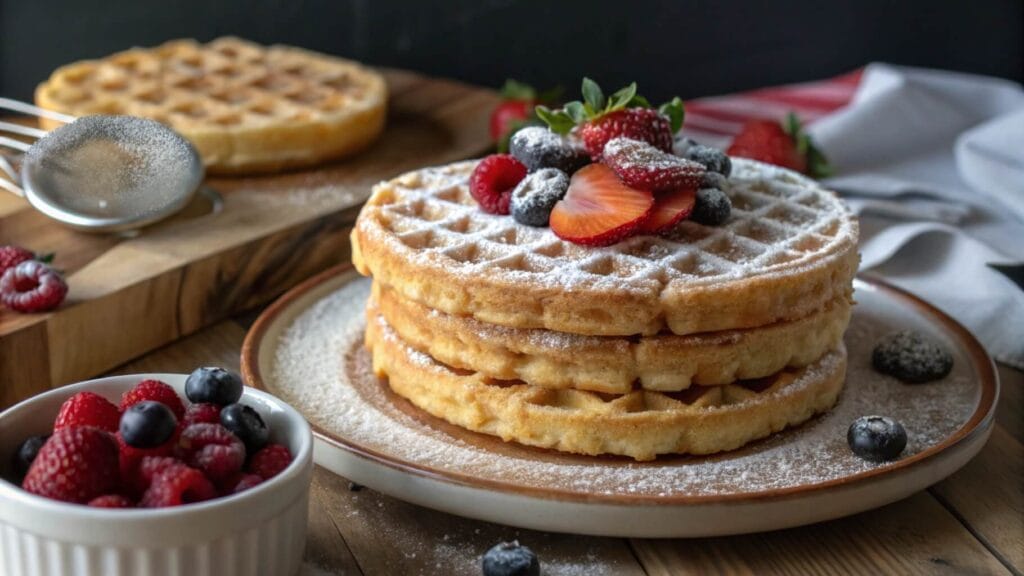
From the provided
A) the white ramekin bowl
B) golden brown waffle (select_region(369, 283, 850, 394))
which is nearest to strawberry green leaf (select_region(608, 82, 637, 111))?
golden brown waffle (select_region(369, 283, 850, 394))

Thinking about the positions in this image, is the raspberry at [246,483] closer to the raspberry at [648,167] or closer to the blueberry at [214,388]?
the blueberry at [214,388]

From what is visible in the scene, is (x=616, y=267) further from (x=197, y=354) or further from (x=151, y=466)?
(x=197, y=354)

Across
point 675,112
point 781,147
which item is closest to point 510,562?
point 675,112

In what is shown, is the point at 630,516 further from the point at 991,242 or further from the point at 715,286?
the point at 991,242

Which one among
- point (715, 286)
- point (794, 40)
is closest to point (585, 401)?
point (715, 286)

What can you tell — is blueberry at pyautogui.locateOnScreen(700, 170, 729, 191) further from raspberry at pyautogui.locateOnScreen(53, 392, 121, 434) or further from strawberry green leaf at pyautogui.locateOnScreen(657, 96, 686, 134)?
raspberry at pyautogui.locateOnScreen(53, 392, 121, 434)

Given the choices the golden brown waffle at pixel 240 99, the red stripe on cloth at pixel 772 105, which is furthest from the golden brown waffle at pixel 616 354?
the red stripe on cloth at pixel 772 105
